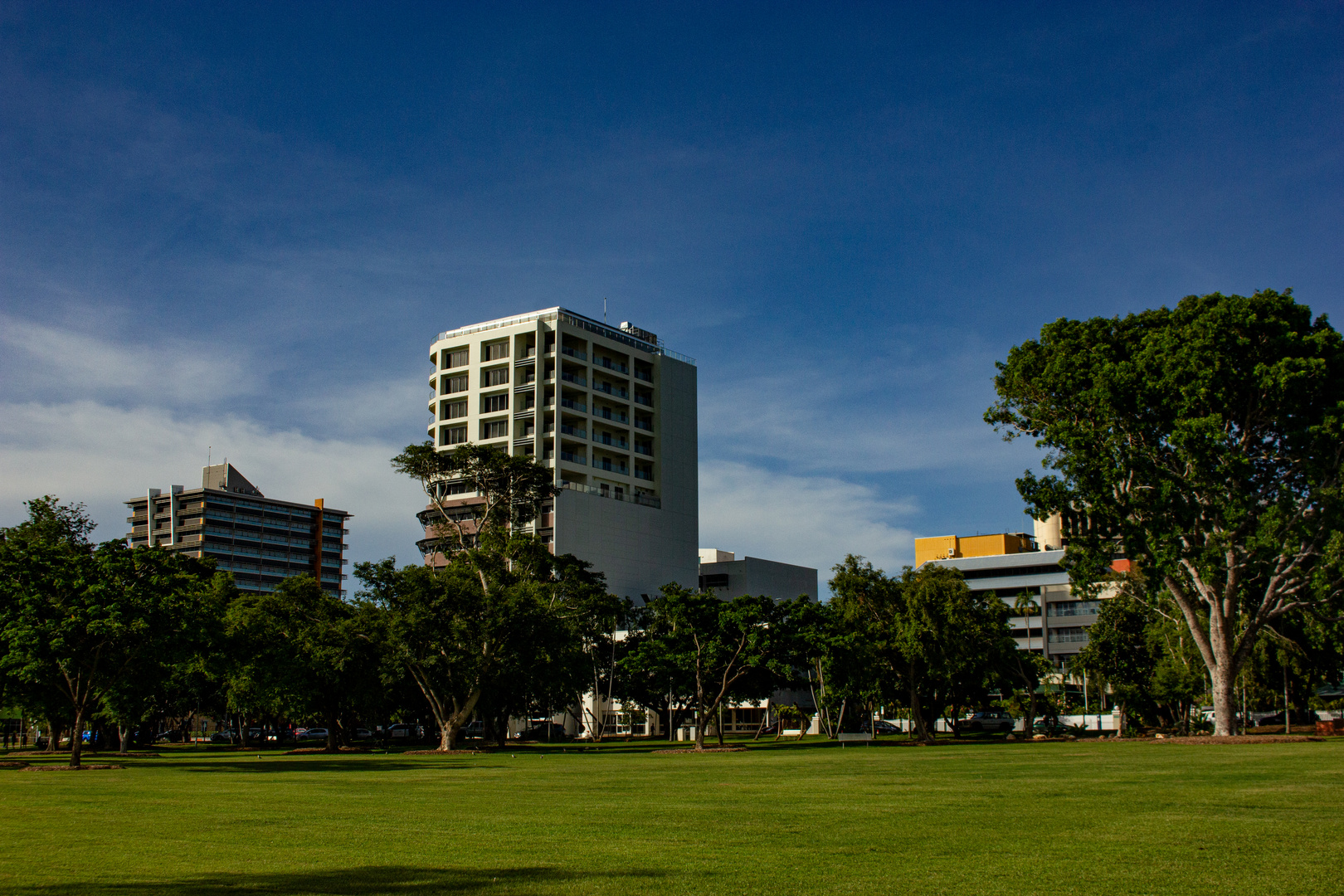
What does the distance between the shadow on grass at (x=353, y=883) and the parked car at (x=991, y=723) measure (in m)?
81.5

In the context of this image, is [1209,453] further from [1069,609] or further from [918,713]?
[1069,609]

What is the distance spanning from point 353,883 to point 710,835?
5.20 m

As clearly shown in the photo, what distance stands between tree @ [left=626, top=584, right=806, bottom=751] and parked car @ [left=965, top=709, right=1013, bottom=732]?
3464 cm

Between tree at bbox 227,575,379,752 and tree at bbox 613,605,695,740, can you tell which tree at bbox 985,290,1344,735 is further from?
tree at bbox 227,575,379,752

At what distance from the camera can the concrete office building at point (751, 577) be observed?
5123 inches

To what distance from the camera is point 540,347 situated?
11969 centimetres

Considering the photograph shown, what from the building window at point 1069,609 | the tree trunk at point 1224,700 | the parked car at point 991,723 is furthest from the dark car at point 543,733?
the building window at point 1069,609

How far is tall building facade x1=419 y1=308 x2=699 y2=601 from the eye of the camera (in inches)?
4631

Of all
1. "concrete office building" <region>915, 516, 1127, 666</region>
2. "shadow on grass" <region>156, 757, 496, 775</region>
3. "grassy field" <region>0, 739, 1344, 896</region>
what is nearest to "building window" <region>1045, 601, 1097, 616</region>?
"concrete office building" <region>915, 516, 1127, 666</region>

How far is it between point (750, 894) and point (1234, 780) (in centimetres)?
1621

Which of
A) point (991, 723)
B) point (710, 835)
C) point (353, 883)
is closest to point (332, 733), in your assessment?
point (991, 723)

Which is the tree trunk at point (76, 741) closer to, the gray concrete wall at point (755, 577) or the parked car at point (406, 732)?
the parked car at point (406, 732)

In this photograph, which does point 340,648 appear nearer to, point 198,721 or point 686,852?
point 686,852

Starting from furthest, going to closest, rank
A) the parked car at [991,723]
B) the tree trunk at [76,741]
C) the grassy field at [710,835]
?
the parked car at [991,723] < the tree trunk at [76,741] < the grassy field at [710,835]
